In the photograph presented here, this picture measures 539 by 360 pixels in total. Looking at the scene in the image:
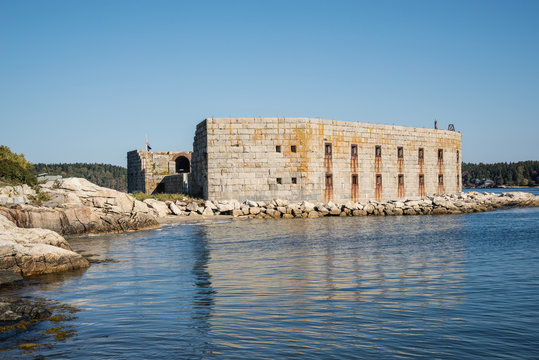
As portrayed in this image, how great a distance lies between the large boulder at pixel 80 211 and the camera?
73.2 ft

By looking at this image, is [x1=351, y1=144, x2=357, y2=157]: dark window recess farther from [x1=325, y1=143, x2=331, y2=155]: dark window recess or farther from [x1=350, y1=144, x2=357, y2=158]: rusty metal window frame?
[x1=325, y1=143, x2=331, y2=155]: dark window recess

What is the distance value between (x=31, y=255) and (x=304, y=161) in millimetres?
24759

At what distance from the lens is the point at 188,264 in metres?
15.3

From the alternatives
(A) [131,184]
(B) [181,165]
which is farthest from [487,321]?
(B) [181,165]

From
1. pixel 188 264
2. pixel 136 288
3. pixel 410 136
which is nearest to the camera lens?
pixel 136 288

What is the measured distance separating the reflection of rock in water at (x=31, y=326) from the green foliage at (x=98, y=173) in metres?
127

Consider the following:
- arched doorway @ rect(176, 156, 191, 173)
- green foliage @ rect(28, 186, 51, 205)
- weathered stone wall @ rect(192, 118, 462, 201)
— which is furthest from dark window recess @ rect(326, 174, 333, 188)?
arched doorway @ rect(176, 156, 191, 173)

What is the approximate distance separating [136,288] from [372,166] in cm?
3090

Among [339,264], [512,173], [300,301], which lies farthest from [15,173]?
[512,173]

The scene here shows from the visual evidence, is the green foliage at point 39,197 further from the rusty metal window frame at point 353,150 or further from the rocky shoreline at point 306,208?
the rusty metal window frame at point 353,150

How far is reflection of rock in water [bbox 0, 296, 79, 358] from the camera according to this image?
7.37 metres

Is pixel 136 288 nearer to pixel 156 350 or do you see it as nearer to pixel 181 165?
pixel 156 350

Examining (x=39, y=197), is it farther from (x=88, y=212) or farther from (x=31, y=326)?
(x=31, y=326)

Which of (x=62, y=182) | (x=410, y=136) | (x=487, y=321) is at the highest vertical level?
(x=410, y=136)
